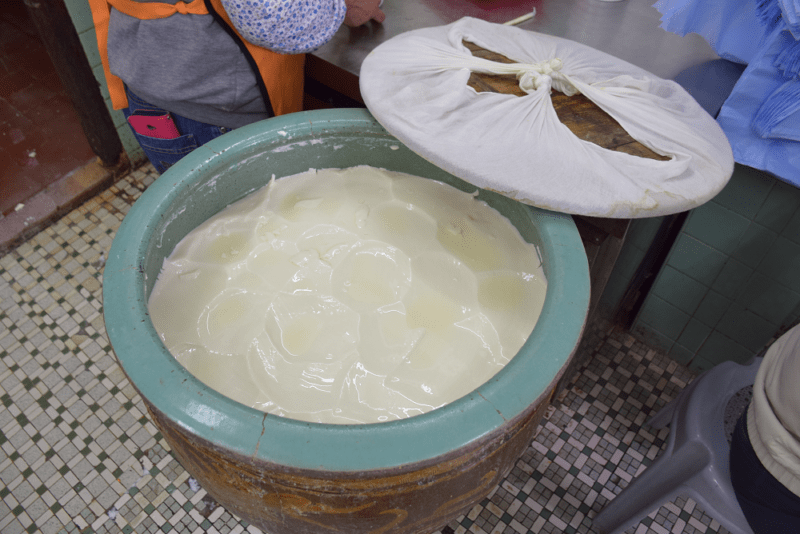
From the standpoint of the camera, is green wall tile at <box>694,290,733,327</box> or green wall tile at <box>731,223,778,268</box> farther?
green wall tile at <box>694,290,733,327</box>

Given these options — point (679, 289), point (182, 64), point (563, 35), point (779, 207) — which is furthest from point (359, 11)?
point (679, 289)

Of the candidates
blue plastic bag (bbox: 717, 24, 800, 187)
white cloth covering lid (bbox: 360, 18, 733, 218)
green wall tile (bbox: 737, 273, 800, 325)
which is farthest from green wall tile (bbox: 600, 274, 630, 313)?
white cloth covering lid (bbox: 360, 18, 733, 218)

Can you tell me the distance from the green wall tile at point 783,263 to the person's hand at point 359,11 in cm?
157

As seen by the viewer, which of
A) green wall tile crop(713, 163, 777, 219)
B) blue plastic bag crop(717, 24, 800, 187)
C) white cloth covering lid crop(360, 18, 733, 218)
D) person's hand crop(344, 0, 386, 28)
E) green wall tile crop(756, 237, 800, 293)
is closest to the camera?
white cloth covering lid crop(360, 18, 733, 218)

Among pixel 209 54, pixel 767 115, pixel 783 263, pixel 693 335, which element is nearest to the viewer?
pixel 767 115

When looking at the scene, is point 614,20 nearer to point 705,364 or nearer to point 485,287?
point 485,287

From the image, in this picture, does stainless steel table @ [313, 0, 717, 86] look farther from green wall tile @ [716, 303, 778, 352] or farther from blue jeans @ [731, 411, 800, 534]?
blue jeans @ [731, 411, 800, 534]

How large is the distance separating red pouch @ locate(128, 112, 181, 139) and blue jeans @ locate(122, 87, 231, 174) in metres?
0.01

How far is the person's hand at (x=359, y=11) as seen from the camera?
1.80 meters

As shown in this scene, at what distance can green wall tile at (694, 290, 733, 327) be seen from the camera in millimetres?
2000

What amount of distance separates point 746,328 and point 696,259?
35 cm

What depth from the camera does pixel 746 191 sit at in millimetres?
1651

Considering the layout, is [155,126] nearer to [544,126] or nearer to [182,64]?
[182,64]

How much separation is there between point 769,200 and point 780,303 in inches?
17.6
